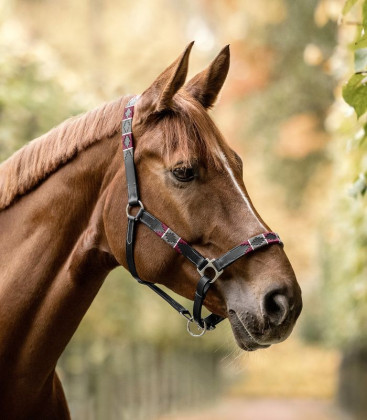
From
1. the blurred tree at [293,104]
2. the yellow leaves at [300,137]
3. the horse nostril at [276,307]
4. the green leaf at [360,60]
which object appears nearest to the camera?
the green leaf at [360,60]

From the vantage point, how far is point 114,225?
261 cm

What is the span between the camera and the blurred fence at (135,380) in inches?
391

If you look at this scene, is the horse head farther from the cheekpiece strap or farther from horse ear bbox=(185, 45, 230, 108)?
horse ear bbox=(185, 45, 230, 108)

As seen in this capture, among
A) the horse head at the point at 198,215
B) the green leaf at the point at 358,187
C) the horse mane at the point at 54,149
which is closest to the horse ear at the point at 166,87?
the horse head at the point at 198,215

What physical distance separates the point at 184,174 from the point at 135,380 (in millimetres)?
10549

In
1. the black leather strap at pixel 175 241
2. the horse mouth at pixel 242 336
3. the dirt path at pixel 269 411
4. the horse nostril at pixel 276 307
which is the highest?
the black leather strap at pixel 175 241

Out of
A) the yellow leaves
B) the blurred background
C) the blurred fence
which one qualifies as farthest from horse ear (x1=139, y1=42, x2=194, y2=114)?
the yellow leaves

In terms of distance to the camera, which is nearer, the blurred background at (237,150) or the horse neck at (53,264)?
the horse neck at (53,264)

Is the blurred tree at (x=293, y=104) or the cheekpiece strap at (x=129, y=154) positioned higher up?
the blurred tree at (x=293, y=104)

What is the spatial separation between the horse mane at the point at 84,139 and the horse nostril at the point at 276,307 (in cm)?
59

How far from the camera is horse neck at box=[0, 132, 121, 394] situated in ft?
8.73

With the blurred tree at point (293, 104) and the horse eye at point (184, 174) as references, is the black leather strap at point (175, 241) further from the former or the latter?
the blurred tree at point (293, 104)

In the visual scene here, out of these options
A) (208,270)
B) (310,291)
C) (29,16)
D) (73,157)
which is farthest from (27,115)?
(310,291)

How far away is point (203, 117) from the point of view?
2.62m
